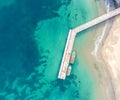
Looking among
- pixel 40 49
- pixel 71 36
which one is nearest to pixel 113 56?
pixel 71 36

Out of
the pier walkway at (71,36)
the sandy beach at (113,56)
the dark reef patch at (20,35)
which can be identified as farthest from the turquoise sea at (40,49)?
the sandy beach at (113,56)

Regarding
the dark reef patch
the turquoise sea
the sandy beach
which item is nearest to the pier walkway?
the turquoise sea

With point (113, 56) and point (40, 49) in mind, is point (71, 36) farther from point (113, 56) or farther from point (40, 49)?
point (113, 56)

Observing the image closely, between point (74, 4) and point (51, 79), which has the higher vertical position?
point (74, 4)

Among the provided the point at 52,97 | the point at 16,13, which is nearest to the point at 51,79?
the point at 52,97

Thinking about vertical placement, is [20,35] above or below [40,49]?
above

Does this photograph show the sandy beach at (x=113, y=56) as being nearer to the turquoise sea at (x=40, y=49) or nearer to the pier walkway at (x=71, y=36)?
the pier walkway at (x=71, y=36)

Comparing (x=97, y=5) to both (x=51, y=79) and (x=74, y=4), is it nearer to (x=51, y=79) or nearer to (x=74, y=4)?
(x=74, y=4)
